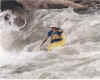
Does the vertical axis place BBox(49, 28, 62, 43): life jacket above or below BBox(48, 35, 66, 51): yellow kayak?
above

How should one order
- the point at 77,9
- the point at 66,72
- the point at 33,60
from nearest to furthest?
the point at 66,72
the point at 33,60
the point at 77,9

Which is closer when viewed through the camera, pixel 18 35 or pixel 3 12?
pixel 18 35

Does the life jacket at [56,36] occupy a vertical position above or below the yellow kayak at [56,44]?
above

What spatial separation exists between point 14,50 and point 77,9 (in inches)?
46.0

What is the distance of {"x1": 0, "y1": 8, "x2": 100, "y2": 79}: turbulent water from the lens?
2426 millimetres

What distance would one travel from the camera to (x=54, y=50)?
8.90 ft

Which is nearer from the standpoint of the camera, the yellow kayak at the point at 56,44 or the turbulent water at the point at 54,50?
the turbulent water at the point at 54,50

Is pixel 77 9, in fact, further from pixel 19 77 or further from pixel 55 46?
pixel 19 77

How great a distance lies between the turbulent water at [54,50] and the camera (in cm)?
243

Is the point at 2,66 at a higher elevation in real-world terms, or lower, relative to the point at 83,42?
lower

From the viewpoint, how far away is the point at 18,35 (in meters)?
3.12

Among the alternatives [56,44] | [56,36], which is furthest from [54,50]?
[56,36]

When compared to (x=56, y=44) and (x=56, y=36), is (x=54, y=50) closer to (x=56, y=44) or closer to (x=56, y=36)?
(x=56, y=44)

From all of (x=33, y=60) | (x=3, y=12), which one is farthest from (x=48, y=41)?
(x=3, y=12)
